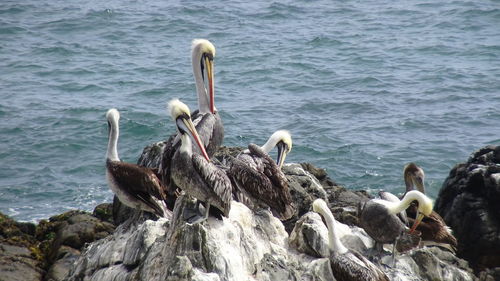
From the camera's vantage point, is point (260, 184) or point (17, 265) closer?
point (260, 184)

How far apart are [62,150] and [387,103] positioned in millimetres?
7922

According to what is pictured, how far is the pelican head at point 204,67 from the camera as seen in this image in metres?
11.1

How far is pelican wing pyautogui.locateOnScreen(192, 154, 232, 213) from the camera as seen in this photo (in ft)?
28.1

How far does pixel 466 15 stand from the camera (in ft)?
98.5

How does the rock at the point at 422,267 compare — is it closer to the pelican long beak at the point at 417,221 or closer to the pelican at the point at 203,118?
the pelican long beak at the point at 417,221

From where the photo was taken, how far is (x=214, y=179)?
861cm

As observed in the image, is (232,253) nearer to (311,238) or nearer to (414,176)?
(311,238)

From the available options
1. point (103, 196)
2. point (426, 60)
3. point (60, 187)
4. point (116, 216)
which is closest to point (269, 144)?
point (116, 216)

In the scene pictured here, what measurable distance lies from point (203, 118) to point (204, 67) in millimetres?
1097

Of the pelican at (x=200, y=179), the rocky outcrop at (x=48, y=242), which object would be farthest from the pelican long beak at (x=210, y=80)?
the rocky outcrop at (x=48, y=242)

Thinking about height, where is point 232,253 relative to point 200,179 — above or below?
below

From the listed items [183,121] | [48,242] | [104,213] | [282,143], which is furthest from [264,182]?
[104,213]

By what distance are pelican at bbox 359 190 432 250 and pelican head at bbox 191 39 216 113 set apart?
8.73 ft

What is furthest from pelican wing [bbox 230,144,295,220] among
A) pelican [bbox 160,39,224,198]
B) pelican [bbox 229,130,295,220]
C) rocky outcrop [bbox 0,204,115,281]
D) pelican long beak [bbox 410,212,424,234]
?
rocky outcrop [bbox 0,204,115,281]
